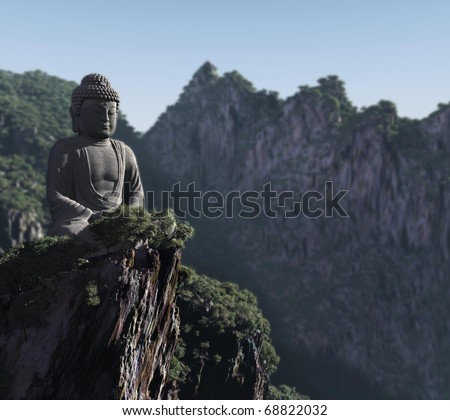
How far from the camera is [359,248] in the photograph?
106 metres

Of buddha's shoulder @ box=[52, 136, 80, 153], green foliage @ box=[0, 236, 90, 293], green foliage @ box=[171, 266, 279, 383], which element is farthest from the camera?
green foliage @ box=[171, 266, 279, 383]

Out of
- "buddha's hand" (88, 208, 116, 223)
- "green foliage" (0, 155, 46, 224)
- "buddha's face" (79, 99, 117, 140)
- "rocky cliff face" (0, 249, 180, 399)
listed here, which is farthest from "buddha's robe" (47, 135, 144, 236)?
"green foliage" (0, 155, 46, 224)

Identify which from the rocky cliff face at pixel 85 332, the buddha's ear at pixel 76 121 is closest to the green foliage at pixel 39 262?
the rocky cliff face at pixel 85 332

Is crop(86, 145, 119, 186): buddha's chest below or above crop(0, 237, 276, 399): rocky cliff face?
above

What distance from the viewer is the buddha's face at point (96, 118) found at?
3038 cm

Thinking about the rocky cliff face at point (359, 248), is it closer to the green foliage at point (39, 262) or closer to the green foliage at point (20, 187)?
the green foliage at point (20, 187)

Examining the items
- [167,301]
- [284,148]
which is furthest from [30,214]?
[167,301]

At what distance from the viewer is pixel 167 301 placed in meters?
29.3

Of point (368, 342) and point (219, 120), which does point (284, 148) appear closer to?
point (219, 120)

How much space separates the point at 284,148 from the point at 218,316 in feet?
237

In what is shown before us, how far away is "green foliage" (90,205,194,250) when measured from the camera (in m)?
27.6

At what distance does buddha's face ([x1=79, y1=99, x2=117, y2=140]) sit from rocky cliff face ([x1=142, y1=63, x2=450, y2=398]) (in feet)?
208

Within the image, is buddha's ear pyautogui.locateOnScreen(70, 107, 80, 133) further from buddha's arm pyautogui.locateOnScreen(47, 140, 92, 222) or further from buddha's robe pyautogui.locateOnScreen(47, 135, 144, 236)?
buddha's arm pyautogui.locateOnScreen(47, 140, 92, 222)

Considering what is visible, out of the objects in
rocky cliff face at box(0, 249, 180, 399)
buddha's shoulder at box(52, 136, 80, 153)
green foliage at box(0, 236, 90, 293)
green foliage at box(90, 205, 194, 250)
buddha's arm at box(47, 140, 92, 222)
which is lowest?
rocky cliff face at box(0, 249, 180, 399)
